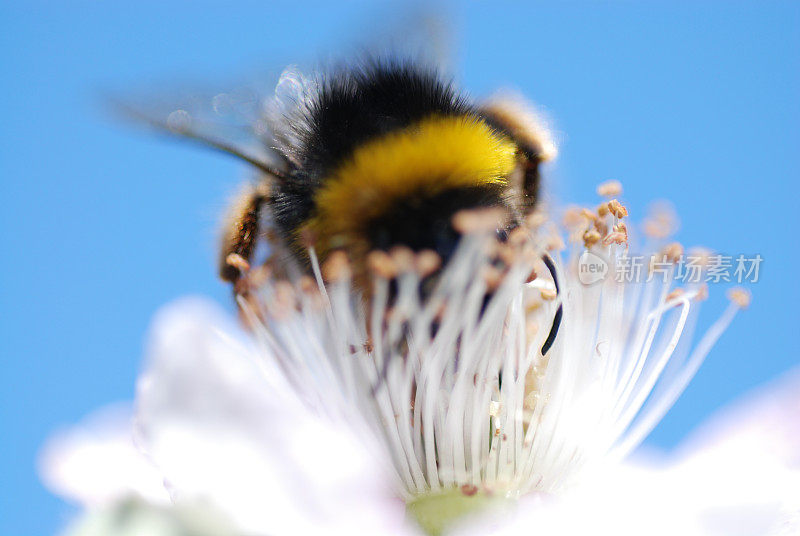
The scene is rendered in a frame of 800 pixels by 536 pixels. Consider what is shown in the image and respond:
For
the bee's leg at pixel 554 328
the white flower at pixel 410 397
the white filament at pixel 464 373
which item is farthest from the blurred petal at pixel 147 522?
the bee's leg at pixel 554 328

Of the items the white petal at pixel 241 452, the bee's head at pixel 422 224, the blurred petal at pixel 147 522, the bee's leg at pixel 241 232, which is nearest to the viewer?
the blurred petal at pixel 147 522

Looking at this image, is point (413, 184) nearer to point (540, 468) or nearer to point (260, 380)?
point (260, 380)

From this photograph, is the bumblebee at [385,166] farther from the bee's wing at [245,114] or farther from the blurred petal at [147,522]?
the blurred petal at [147,522]

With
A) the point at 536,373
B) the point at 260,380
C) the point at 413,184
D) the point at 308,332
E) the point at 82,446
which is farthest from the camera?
the point at 82,446

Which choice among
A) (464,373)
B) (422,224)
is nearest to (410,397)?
(464,373)

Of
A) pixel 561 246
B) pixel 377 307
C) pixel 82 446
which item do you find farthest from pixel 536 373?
pixel 82 446

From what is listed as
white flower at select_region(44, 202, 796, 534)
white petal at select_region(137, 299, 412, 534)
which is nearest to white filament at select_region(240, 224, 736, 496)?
white flower at select_region(44, 202, 796, 534)
